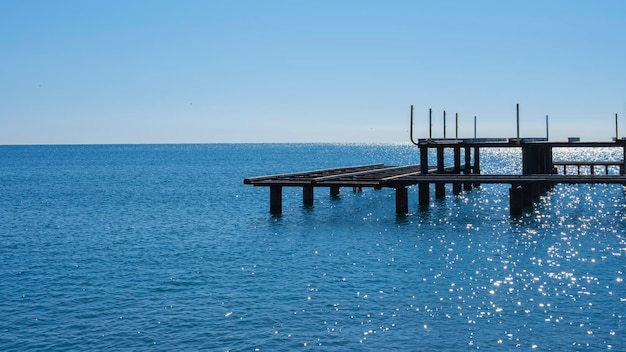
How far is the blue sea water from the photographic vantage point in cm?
1991

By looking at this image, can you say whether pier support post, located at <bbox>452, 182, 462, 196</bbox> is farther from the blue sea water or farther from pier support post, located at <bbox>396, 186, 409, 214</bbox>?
pier support post, located at <bbox>396, 186, 409, 214</bbox>

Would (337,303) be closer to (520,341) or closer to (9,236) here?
(520,341)

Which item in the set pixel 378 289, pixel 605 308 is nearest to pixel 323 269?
pixel 378 289

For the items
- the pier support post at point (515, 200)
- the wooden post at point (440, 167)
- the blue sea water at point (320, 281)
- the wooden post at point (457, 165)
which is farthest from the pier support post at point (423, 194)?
the wooden post at point (457, 165)

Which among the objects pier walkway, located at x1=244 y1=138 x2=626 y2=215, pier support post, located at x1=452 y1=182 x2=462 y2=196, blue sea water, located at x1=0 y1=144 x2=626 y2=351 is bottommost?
blue sea water, located at x1=0 y1=144 x2=626 y2=351

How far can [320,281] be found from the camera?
2686 cm

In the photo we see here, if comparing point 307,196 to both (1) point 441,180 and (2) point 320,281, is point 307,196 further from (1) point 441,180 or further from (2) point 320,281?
(2) point 320,281

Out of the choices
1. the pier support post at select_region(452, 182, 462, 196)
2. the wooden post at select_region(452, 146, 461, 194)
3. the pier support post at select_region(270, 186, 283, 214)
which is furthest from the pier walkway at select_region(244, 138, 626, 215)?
the pier support post at select_region(452, 182, 462, 196)

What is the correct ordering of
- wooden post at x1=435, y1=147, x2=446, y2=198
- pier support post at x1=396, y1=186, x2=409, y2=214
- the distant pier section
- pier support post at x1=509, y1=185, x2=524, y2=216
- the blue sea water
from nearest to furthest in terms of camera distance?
the blue sea water → pier support post at x1=509, y1=185, x2=524, y2=216 → the distant pier section → pier support post at x1=396, y1=186, x2=409, y2=214 → wooden post at x1=435, y1=147, x2=446, y2=198

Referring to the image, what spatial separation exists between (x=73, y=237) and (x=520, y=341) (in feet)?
96.4

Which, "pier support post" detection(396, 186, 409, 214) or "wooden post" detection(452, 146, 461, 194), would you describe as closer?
"pier support post" detection(396, 186, 409, 214)

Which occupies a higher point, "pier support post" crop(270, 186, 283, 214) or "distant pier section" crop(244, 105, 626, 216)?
"distant pier section" crop(244, 105, 626, 216)

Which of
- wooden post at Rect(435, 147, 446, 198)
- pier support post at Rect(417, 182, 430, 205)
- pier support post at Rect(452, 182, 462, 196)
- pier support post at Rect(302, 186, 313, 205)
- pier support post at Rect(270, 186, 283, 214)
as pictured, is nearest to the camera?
pier support post at Rect(270, 186, 283, 214)

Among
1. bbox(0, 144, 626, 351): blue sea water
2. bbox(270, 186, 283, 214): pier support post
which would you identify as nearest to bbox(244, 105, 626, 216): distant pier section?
bbox(270, 186, 283, 214): pier support post
